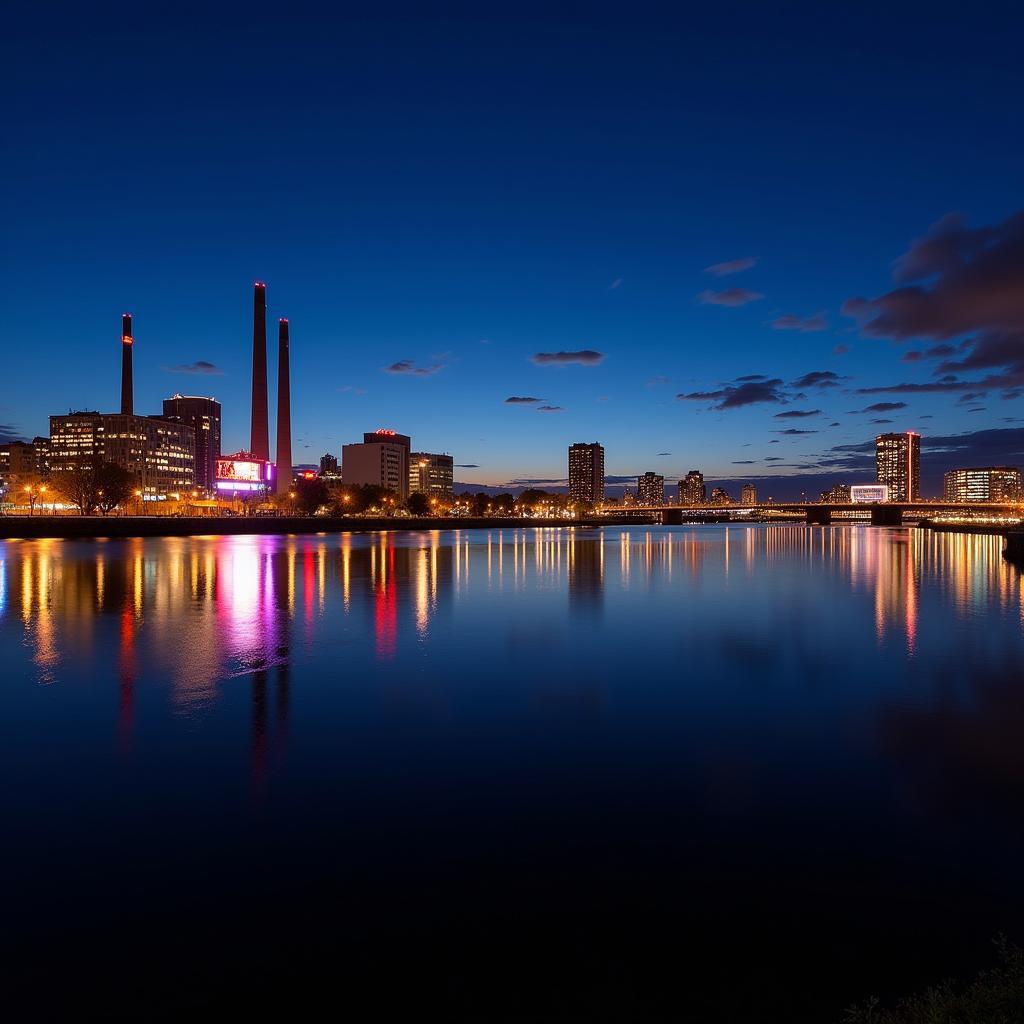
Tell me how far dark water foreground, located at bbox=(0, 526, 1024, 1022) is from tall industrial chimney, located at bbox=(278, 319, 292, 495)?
153871 millimetres

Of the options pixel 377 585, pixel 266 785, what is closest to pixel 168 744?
pixel 266 785

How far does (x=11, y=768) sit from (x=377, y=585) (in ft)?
87.5

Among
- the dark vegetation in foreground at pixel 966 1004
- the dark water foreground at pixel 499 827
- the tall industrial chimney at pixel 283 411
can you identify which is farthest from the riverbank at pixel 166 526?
the dark vegetation in foreground at pixel 966 1004

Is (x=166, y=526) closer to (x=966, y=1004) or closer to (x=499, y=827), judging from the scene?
(x=499, y=827)

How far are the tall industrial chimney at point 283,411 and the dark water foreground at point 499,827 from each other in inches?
6058

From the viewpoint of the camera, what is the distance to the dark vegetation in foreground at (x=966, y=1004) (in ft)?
14.0

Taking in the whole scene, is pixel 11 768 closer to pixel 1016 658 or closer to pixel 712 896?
pixel 712 896

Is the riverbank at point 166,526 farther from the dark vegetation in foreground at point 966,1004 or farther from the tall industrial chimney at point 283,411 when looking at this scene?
the dark vegetation in foreground at point 966,1004

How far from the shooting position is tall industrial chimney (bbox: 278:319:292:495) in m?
166

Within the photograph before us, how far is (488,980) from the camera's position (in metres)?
5.38

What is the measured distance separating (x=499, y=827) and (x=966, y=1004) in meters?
4.64

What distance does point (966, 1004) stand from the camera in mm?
4480

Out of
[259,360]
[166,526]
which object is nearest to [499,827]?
[166,526]

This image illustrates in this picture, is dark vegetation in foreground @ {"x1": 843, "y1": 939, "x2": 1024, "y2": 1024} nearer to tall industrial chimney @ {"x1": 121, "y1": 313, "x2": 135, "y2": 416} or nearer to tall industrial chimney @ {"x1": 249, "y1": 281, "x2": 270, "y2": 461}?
tall industrial chimney @ {"x1": 249, "y1": 281, "x2": 270, "y2": 461}
